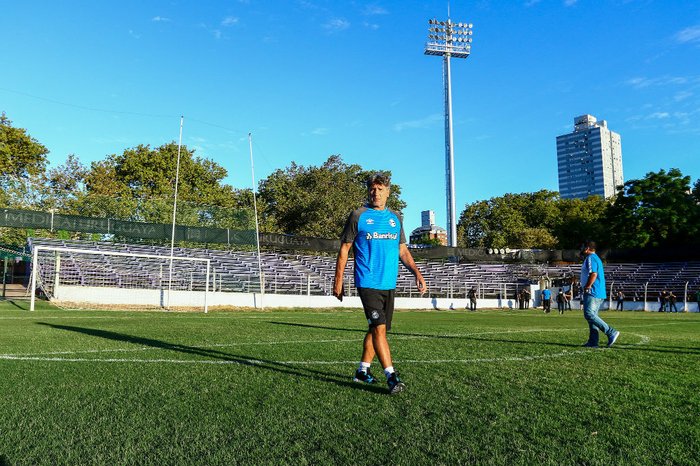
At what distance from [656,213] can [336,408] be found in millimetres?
57290

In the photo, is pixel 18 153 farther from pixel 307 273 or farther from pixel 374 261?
pixel 374 261

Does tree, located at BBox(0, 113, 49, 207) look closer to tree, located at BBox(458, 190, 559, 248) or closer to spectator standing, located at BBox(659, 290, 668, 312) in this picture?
spectator standing, located at BBox(659, 290, 668, 312)

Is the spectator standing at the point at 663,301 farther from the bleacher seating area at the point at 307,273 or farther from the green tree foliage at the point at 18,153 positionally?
the green tree foliage at the point at 18,153

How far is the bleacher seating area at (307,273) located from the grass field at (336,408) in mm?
16953

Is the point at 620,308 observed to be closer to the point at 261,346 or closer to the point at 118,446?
the point at 261,346

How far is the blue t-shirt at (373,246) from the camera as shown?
482cm

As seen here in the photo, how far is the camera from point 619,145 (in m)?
196

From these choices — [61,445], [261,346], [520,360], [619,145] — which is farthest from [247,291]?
[619,145]

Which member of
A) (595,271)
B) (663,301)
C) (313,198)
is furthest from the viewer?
(313,198)

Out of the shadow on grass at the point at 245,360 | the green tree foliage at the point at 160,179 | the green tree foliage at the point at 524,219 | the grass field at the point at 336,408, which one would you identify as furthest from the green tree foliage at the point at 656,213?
the shadow on grass at the point at 245,360

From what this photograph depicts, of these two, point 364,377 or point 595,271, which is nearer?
point 364,377

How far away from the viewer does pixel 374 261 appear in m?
4.85

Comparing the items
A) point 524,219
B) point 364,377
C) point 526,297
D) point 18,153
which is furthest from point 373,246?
point 524,219

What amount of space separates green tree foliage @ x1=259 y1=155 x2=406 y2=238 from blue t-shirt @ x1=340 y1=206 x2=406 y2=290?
42.5 meters
